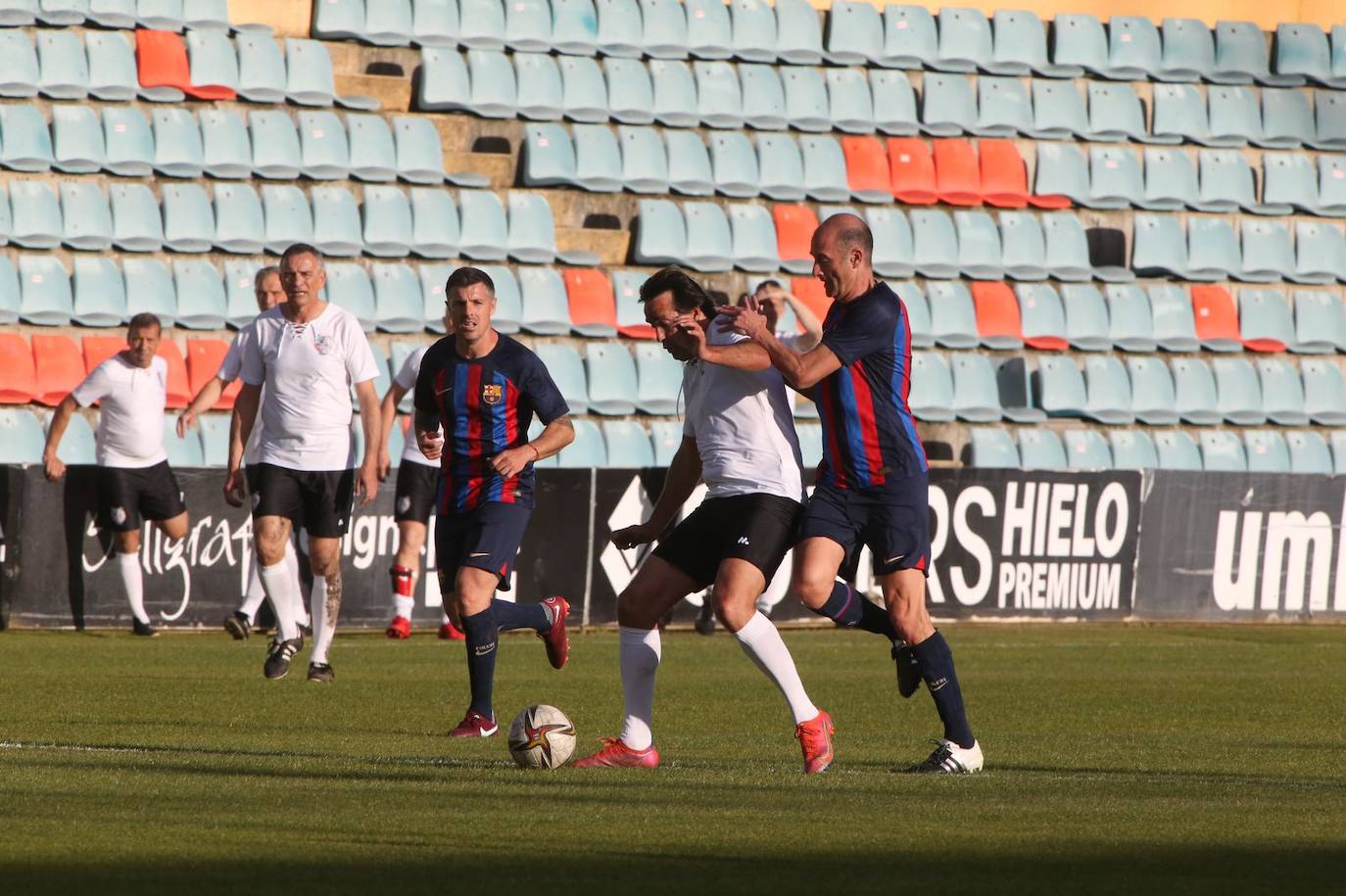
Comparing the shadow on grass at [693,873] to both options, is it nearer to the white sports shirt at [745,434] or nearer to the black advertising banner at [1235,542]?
the white sports shirt at [745,434]

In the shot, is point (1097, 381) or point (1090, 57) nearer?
point (1097, 381)

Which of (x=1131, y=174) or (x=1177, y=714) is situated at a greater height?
(x=1131, y=174)

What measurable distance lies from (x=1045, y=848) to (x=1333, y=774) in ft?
9.26

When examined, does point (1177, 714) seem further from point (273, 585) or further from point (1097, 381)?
point (1097, 381)

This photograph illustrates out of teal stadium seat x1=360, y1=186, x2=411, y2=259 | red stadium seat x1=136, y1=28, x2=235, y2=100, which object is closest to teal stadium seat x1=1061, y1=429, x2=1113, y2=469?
teal stadium seat x1=360, y1=186, x2=411, y2=259

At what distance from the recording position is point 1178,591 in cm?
1844

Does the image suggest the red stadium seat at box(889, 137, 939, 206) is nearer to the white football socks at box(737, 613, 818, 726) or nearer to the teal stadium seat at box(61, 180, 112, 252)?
the teal stadium seat at box(61, 180, 112, 252)

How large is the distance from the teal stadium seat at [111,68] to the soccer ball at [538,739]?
39.9 ft

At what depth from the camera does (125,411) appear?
15258mm

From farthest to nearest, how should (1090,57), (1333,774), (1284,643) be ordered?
(1090,57), (1284,643), (1333,774)

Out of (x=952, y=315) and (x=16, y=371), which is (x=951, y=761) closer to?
(x=16, y=371)

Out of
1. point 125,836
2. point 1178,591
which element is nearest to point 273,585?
point 125,836

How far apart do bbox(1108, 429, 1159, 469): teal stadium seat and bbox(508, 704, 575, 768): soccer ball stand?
13570 millimetres

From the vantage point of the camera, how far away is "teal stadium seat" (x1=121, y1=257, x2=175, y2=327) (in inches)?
704
